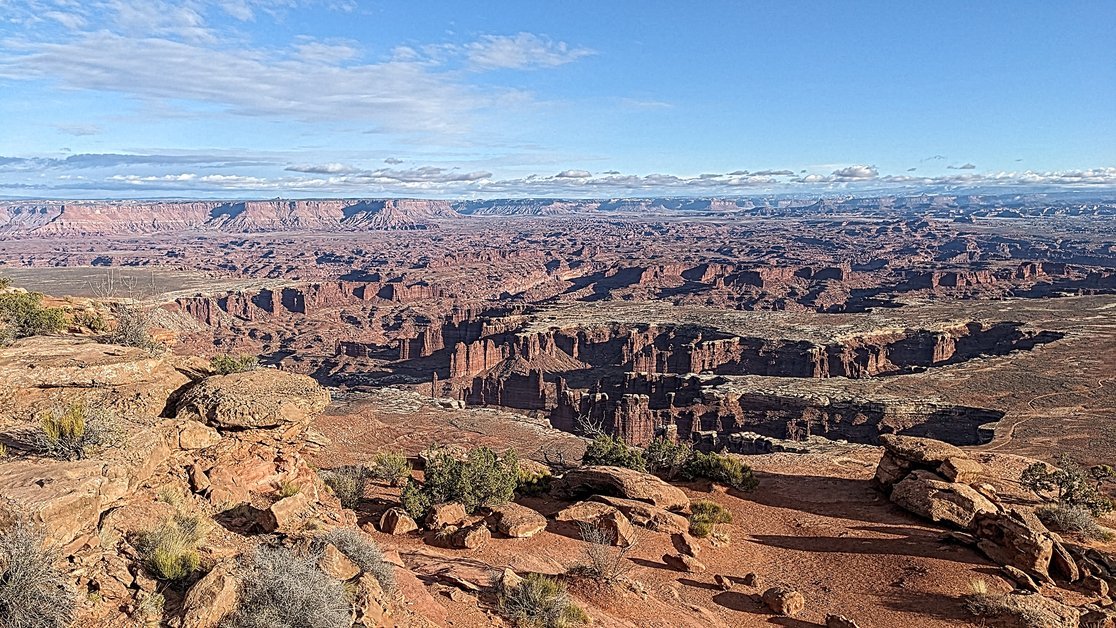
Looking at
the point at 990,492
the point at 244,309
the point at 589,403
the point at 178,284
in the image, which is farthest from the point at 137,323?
the point at 178,284

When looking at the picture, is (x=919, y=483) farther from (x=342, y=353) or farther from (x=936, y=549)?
(x=342, y=353)

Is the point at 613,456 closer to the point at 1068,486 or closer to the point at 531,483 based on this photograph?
the point at 531,483

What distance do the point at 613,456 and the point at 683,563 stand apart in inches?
402

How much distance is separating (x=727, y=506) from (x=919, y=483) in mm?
5370

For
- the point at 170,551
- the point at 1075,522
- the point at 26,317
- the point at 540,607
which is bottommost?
the point at 1075,522

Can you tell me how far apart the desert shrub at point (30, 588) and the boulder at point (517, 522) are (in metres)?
9.03

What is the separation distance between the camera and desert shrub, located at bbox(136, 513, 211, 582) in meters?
8.45

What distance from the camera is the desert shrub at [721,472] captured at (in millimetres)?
22125

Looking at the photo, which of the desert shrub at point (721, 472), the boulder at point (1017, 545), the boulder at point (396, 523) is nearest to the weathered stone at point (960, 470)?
the boulder at point (1017, 545)

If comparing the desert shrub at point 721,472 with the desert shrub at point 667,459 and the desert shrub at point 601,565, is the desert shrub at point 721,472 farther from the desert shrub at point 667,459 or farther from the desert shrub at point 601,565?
the desert shrub at point 601,565

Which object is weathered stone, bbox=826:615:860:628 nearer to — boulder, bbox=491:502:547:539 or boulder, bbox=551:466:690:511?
boulder, bbox=491:502:547:539

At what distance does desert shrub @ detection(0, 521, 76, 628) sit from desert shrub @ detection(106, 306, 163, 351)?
13043 mm

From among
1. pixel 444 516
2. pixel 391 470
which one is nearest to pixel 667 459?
pixel 391 470

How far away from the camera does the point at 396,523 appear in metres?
15.2
